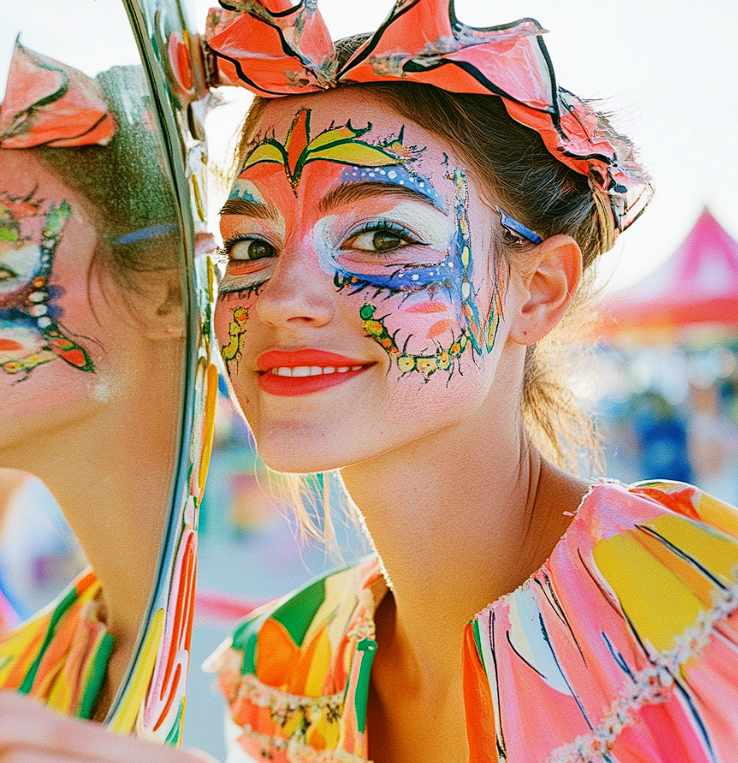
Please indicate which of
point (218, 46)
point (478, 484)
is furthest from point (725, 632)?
point (218, 46)

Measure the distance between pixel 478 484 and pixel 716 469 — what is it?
6.98m

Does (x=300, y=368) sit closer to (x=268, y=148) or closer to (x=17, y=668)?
(x=268, y=148)

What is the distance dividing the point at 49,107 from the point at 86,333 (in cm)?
30

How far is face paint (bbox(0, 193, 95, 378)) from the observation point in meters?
0.95

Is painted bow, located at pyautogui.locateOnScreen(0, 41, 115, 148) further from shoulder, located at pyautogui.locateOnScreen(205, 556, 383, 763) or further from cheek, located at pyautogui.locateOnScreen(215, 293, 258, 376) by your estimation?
shoulder, located at pyautogui.locateOnScreen(205, 556, 383, 763)

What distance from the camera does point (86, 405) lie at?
3.54 feet

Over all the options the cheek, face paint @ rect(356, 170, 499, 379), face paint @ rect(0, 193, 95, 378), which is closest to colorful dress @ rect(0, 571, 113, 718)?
face paint @ rect(0, 193, 95, 378)

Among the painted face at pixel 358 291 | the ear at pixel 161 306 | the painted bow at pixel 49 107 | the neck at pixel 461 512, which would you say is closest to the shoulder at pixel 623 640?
the neck at pixel 461 512

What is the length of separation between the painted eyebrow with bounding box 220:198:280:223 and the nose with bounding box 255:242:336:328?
0.08m

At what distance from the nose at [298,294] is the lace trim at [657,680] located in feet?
2.26

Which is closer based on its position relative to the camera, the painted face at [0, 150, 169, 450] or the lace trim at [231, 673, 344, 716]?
the painted face at [0, 150, 169, 450]

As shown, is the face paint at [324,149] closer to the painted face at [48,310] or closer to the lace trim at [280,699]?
the painted face at [48,310]

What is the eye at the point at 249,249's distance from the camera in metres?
1.35


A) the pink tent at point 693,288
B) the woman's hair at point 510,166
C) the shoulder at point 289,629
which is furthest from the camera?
the pink tent at point 693,288
